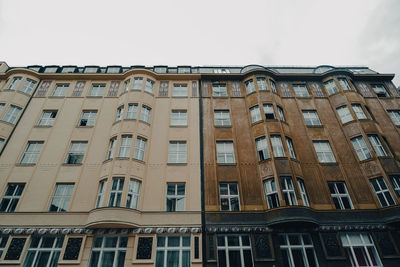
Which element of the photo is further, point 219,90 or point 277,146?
point 219,90

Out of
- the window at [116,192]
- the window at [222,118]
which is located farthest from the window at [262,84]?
the window at [116,192]

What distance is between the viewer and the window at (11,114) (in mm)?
19908

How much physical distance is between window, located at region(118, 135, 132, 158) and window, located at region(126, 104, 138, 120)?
2.06 metres

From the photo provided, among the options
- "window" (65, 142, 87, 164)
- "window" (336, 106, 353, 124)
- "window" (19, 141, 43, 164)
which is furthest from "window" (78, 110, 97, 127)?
"window" (336, 106, 353, 124)

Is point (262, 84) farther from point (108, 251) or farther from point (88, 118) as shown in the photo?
point (108, 251)

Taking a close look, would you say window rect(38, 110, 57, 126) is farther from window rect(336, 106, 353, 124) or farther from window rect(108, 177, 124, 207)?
window rect(336, 106, 353, 124)

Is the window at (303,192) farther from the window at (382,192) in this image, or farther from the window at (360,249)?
the window at (382,192)

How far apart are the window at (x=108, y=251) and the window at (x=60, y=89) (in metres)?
15.6

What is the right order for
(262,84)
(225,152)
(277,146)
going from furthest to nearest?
(262,84)
(225,152)
(277,146)

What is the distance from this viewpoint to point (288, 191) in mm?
15477

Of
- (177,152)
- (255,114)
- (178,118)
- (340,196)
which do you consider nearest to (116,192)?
(177,152)

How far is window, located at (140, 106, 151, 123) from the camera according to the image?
65.1 ft

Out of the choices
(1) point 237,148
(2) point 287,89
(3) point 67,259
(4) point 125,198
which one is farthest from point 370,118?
(3) point 67,259

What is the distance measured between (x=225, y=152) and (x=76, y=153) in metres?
12.7
